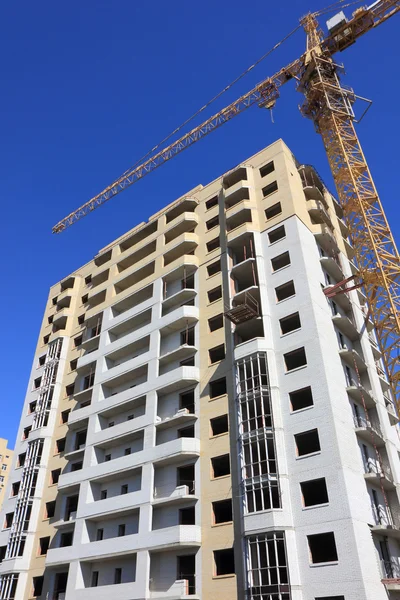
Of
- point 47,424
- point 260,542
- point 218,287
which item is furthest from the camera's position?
point 47,424

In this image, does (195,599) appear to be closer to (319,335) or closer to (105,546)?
(105,546)

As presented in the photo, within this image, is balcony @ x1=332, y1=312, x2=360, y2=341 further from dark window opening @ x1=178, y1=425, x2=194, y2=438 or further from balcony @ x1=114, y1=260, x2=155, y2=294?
balcony @ x1=114, y1=260, x2=155, y2=294

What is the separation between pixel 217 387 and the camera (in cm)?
3934

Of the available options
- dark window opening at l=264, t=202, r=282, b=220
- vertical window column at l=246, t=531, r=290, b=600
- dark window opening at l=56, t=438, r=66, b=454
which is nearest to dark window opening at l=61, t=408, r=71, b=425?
dark window opening at l=56, t=438, r=66, b=454

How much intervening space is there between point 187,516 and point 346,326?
19.3 metres

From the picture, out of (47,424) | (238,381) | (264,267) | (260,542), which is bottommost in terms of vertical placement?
(260,542)

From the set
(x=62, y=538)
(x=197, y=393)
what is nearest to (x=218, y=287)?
(x=197, y=393)

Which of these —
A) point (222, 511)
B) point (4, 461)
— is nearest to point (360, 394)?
point (222, 511)

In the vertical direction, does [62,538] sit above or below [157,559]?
above

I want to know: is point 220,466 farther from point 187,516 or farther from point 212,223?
point 212,223

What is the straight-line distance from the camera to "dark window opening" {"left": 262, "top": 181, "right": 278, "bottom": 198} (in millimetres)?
45225

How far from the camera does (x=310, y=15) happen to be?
54500 millimetres

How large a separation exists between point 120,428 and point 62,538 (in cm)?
1139

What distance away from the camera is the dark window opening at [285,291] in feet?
129
